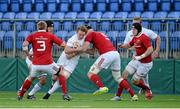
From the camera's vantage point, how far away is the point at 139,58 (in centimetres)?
1897

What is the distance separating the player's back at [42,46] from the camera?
17.9 metres

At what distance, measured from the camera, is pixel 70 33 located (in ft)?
79.6

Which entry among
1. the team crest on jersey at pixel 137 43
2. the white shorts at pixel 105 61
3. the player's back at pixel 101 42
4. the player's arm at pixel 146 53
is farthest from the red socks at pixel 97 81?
the team crest on jersey at pixel 137 43

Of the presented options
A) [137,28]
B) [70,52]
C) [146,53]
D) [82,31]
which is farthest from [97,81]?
[137,28]

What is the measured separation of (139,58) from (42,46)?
278 cm

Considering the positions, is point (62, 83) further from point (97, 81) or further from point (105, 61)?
point (105, 61)

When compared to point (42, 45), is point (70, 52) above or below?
below

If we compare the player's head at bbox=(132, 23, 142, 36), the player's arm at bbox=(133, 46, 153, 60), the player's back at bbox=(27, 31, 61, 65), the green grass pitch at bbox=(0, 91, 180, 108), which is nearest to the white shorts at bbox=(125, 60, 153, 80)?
the player's arm at bbox=(133, 46, 153, 60)

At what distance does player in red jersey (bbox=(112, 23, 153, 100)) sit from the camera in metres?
18.8

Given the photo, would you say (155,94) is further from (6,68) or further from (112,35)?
(6,68)

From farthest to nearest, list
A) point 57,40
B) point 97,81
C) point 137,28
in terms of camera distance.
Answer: point 137,28, point 57,40, point 97,81

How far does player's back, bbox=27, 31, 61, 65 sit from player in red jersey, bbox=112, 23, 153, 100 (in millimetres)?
2225

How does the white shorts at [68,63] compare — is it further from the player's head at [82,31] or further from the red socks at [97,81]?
the red socks at [97,81]

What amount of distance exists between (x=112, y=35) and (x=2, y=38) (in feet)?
12.9
